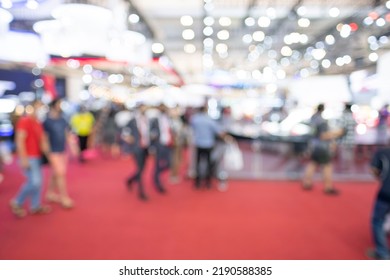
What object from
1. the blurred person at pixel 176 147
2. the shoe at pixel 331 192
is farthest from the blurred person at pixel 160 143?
the shoe at pixel 331 192

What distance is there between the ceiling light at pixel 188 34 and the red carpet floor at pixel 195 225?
7952 millimetres

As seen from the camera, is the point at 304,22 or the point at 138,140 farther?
the point at 304,22

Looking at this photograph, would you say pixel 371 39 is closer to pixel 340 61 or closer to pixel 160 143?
pixel 340 61

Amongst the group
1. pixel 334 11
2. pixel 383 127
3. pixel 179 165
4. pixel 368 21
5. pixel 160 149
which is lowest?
pixel 179 165

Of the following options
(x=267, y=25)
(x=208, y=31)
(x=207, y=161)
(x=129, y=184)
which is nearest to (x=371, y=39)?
(x=267, y=25)

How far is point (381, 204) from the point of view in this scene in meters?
3.04

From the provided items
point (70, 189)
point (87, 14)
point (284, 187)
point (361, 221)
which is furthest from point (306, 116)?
point (87, 14)

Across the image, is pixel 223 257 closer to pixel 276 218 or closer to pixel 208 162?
pixel 276 218

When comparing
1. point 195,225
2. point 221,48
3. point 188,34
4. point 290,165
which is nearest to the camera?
point 195,225

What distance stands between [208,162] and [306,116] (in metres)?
5.40

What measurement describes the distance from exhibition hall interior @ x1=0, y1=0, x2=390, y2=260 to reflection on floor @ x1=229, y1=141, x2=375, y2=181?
0.05 m

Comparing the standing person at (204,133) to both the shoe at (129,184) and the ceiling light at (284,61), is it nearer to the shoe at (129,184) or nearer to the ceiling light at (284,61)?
the shoe at (129,184)

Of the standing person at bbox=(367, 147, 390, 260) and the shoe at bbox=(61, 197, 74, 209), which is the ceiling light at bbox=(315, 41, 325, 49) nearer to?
the standing person at bbox=(367, 147, 390, 260)

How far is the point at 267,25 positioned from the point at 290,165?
16.9 ft
